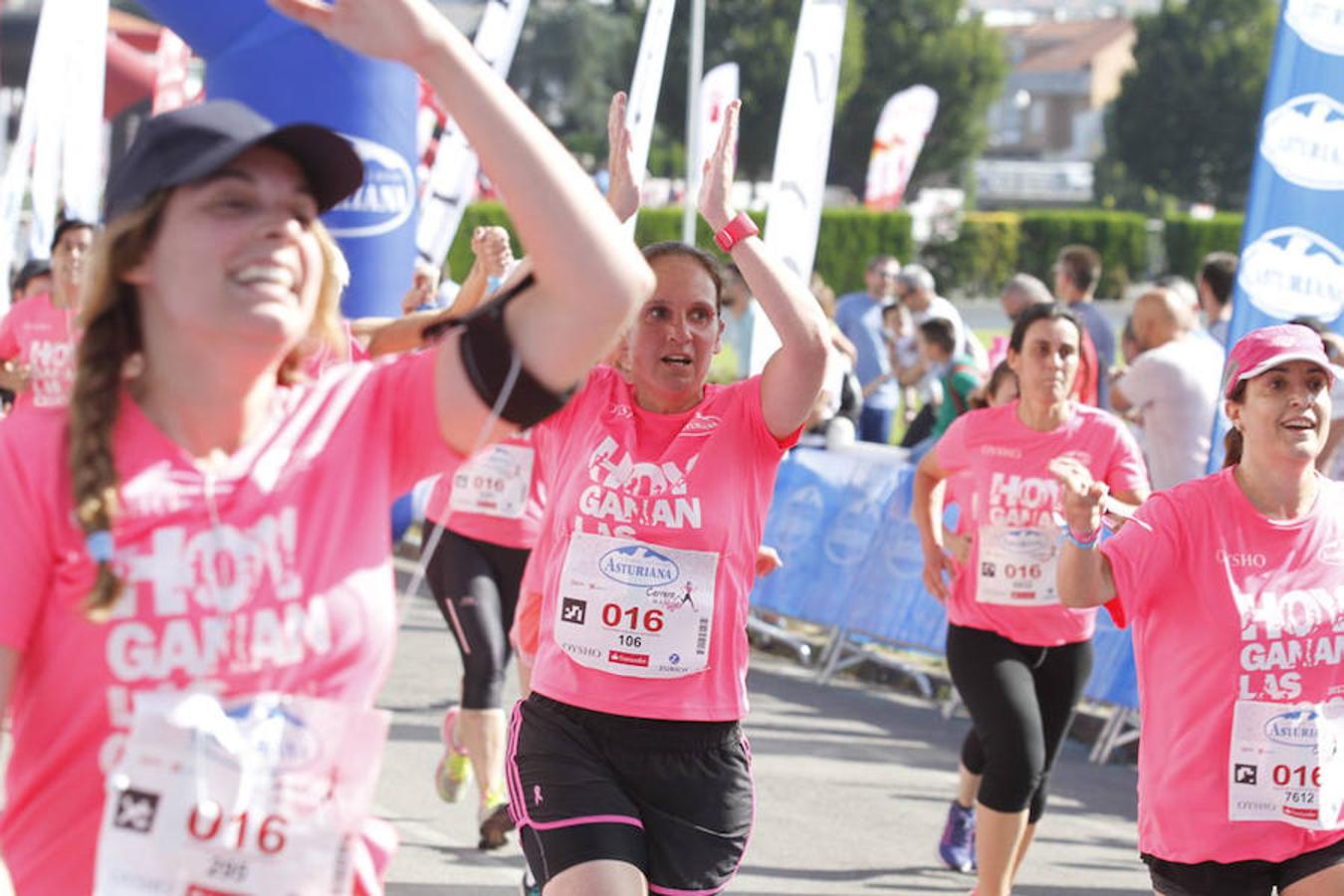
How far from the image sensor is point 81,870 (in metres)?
2.59

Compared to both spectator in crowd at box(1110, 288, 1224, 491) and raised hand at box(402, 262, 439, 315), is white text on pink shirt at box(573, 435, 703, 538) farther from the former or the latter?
spectator in crowd at box(1110, 288, 1224, 491)

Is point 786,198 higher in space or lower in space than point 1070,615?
higher

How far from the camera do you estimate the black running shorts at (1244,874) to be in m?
4.46

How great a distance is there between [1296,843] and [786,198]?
224 inches

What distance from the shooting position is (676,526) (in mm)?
4625

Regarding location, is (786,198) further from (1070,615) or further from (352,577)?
(352,577)

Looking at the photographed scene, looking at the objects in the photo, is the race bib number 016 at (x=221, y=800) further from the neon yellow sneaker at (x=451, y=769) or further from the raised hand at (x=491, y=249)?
the neon yellow sneaker at (x=451, y=769)

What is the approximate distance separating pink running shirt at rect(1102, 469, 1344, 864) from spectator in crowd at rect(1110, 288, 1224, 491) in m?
5.04

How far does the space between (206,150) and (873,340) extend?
14301mm

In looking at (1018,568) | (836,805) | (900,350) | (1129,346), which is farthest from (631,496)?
(900,350)

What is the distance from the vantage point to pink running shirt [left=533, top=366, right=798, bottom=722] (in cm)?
459

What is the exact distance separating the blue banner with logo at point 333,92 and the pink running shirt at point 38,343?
52.9 inches

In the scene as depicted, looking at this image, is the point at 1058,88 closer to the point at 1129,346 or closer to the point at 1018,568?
the point at 1129,346

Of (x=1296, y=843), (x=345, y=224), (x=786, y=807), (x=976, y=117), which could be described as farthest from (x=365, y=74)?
(x=976, y=117)
